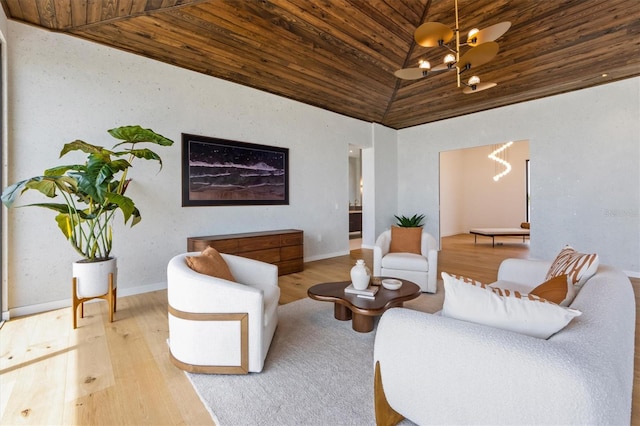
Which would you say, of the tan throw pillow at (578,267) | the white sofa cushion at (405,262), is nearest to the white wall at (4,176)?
the white sofa cushion at (405,262)

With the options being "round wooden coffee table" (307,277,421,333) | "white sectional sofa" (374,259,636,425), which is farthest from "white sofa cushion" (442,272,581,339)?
"round wooden coffee table" (307,277,421,333)

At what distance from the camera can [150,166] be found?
3.78 metres

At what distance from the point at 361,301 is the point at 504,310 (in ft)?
4.30

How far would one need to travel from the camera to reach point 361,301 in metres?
2.39

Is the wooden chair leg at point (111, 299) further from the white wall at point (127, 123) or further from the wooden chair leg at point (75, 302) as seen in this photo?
the white wall at point (127, 123)

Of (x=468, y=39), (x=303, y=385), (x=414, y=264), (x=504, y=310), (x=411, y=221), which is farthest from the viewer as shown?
(x=411, y=221)

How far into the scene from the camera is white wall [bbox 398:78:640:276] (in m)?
4.55

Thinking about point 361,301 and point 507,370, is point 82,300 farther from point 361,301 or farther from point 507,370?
point 507,370

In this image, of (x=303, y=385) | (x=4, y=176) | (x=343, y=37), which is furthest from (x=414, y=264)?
(x=4, y=176)

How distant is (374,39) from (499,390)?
4311mm

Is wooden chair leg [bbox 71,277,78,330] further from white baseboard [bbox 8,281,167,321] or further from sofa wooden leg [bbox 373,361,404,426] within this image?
sofa wooden leg [bbox 373,361,404,426]

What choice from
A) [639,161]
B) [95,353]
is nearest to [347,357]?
[95,353]

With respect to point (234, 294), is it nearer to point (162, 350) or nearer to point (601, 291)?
point (162, 350)

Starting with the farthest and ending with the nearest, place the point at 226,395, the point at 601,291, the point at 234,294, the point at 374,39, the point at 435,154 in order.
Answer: the point at 435,154 → the point at 374,39 → the point at 234,294 → the point at 226,395 → the point at 601,291
